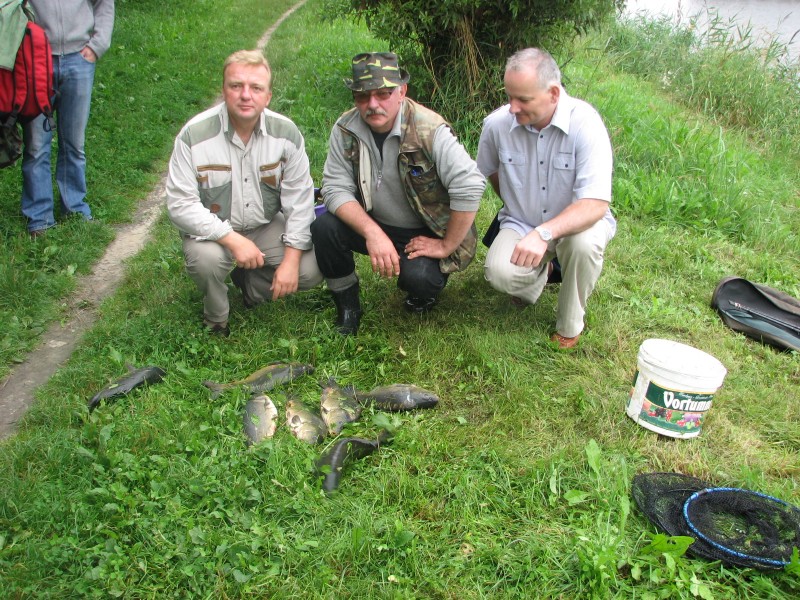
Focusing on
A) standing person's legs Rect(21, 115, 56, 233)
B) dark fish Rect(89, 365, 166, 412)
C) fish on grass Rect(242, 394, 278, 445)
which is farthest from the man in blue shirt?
standing person's legs Rect(21, 115, 56, 233)

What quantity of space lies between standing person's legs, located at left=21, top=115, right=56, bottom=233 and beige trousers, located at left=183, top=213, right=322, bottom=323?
6.70 feet

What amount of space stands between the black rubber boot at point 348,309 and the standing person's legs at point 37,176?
2660 mm

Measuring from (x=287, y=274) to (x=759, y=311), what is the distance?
3134 mm

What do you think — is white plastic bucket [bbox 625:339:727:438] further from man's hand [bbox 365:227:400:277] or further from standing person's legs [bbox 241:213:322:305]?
standing person's legs [bbox 241:213:322:305]

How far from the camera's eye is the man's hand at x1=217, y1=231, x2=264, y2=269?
415cm

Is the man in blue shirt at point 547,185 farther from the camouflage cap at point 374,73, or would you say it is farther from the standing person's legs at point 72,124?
the standing person's legs at point 72,124

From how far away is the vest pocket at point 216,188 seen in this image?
13.7 ft

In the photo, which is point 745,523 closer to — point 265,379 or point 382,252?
point 382,252

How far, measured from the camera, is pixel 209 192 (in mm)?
4262

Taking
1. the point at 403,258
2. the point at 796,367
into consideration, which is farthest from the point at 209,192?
the point at 796,367

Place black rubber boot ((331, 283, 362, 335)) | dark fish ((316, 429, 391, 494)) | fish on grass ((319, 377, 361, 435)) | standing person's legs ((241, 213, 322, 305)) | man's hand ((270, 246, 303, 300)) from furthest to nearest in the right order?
1. black rubber boot ((331, 283, 362, 335))
2. standing person's legs ((241, 213, 322, 305))
3. man's hand ((270, 246, 303, 300))
4. fish on grass ((319, 377, 361, 435))
5. dark fish ((316, 429, 391, 494))

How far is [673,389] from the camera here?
3.55 meters

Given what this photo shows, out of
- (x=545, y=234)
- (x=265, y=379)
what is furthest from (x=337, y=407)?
(x=545, y=234)

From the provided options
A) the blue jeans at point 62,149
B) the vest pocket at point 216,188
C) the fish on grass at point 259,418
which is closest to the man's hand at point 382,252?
the vest pocket at point 216,188
